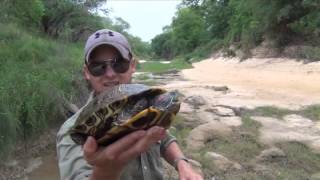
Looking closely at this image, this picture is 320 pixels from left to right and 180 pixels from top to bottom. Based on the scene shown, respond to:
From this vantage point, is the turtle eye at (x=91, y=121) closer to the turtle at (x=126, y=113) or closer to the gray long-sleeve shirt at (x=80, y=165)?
the turtle at (x=126, y=113)

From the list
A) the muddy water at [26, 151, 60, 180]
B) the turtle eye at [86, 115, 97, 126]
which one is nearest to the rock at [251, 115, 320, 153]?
the muddy water at [26, 151, 60, 180]

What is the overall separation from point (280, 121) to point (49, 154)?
451 cm

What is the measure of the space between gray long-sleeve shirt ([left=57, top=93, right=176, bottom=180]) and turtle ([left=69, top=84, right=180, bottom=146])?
333 mm

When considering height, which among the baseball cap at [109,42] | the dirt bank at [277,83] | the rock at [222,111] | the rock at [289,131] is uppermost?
the baseball cap at [109,42]

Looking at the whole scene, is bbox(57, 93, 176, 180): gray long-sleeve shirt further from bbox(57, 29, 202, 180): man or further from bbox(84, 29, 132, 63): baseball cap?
bbox(84, 29, 132, 63): baseball cap

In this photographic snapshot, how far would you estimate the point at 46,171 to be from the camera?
29.8 ft

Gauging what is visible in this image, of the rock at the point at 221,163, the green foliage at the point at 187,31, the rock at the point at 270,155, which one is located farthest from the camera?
the green foliage at the point at 187,31

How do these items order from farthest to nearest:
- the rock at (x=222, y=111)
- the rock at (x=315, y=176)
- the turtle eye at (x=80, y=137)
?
the rock at (x=222, y=111) → the rock at (x=315, y=176) → the turtle eye at (x=80, y=137)

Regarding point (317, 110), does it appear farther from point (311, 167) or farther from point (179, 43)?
point (179, 43)

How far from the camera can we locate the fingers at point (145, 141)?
1619 millimetres

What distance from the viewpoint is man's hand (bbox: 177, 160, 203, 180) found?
211 cm

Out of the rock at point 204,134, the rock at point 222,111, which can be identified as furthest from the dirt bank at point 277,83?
the rock at point 204,134

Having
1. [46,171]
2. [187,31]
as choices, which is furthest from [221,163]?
[187,31]

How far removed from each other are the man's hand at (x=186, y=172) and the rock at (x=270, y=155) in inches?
235
